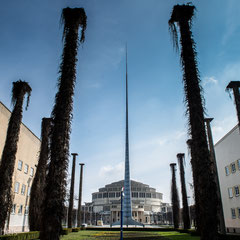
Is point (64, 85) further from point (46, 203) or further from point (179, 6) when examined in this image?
point (179, 6)

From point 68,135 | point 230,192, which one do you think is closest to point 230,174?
point 230,192

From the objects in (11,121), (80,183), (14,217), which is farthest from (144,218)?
(11,121)

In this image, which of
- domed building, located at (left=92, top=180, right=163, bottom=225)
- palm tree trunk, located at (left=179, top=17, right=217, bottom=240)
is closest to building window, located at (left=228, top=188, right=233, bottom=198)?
→ palm tree trunk, located at (left=179, top=17, right=217, bottom=240)

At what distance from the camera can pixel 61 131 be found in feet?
31.8

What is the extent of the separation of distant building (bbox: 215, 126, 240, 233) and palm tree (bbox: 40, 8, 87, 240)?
24398mm

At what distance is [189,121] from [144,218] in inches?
3969

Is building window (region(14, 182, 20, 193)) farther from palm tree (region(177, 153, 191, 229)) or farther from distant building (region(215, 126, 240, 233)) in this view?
distant building (region(215, 126, 240, 233))

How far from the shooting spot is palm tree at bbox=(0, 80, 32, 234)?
14455 mm

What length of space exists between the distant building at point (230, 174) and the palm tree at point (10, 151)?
24.4 m

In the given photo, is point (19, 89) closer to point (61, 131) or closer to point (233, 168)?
point (61, 131)

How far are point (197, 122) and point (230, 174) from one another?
26.9m

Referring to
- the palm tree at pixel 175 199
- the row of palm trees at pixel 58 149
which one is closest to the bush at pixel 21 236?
the row of palm trees at pixel 58 149

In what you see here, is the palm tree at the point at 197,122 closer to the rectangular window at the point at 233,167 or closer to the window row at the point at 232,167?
the window row at the point at 232,167

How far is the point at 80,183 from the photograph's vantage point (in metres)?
44.3
